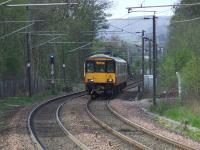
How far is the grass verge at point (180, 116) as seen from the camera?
22.5 m

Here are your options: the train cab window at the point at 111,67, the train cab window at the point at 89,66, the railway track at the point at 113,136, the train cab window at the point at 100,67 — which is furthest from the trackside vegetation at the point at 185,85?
the train cab window at the point at 89,66

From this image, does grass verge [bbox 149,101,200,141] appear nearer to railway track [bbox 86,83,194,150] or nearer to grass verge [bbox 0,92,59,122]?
railway track [bbox 86,83,194,150]

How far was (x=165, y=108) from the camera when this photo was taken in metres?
32.0

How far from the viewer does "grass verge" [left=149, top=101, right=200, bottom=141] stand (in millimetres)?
22497

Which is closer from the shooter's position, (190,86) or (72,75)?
(190,86)

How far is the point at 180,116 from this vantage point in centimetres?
2755

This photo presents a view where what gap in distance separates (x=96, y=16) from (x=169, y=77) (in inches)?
1465

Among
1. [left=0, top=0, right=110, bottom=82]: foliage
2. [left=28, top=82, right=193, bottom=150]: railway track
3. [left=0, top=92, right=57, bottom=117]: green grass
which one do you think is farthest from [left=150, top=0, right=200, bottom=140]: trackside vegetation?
[left=0, top=0, right=110, bottom=82]: foliage

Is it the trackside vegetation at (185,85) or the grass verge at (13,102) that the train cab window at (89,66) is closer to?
the grass verge at (13,102)

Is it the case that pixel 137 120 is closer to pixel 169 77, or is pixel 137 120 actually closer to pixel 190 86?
pixel 190 86

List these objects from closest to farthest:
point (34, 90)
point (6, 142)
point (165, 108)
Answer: point (6, 142) < point (165, 108) < point (34, 90)

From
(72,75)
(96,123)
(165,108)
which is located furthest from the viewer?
(72,75)

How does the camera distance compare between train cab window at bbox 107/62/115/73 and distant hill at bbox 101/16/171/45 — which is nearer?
train cab window at bbox 107/62/115/73

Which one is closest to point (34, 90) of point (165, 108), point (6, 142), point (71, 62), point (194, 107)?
point (71, 62)
